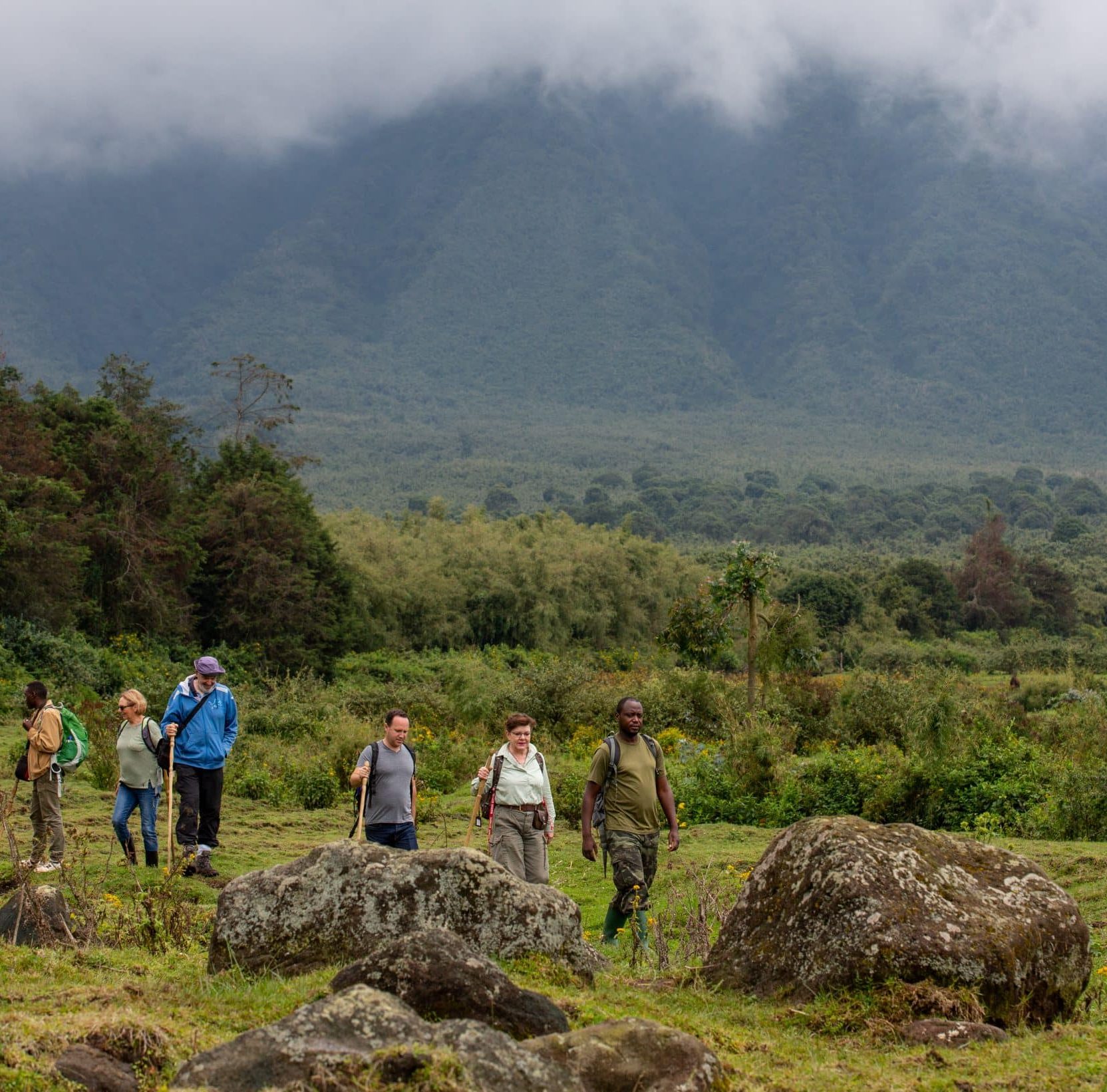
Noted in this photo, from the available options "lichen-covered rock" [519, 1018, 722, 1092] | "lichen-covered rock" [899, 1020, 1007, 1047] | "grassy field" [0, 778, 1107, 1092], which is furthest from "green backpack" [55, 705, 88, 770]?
"lichen-covered rock" [899, 1020, 1007, 1047]

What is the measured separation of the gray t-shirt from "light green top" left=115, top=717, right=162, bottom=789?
2.43m

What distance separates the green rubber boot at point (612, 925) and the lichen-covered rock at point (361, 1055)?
4472 mm

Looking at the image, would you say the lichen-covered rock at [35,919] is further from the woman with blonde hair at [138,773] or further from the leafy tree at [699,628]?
the leafy tree at [699,628]

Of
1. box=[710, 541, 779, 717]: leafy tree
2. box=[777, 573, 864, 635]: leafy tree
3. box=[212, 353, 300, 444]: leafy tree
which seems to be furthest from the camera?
box=[777, 573, 864, 635]: leafy tree

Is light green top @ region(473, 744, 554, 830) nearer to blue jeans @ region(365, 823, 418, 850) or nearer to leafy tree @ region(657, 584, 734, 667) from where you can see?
blue jeans @ region(365, 823, 418, 850)

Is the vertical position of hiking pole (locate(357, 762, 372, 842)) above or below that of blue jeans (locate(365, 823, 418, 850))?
above

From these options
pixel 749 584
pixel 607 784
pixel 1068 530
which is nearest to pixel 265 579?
pixel 749 584

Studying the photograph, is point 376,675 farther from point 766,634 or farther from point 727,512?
point 727,512

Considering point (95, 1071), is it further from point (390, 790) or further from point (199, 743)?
point (199, 743)

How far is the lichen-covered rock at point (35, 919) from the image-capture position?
7871 millimetres

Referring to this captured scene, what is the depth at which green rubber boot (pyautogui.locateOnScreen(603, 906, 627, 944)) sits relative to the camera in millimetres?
9570

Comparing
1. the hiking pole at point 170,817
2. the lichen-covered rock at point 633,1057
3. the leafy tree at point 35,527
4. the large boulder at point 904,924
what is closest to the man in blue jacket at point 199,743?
the hiking pole at point 170,817

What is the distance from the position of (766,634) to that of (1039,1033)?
1892cm

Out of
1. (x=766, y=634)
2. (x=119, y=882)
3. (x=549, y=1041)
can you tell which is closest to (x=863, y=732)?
(x=766, y=634)
